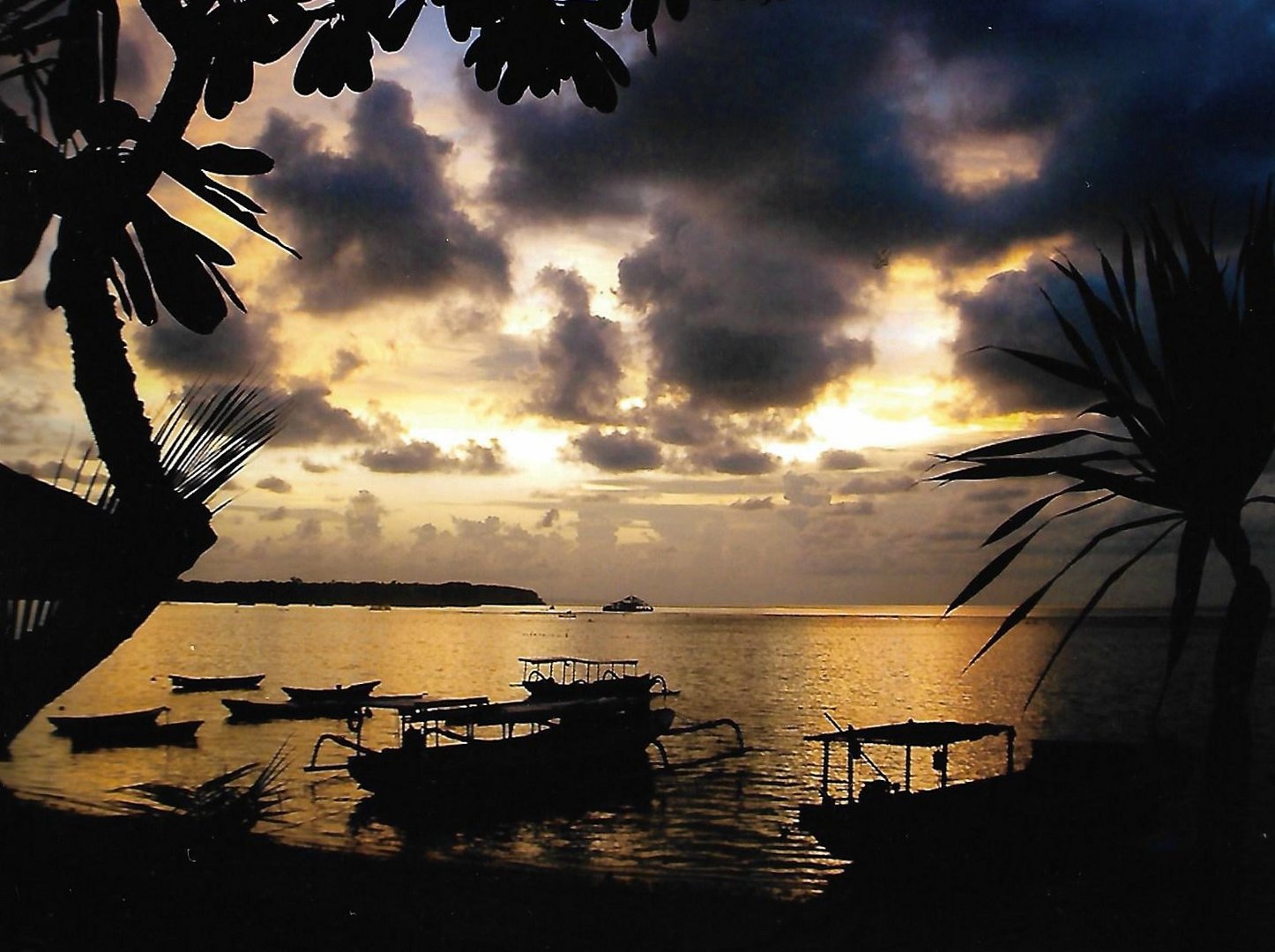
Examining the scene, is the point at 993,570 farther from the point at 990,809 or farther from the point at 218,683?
the point at 218,683

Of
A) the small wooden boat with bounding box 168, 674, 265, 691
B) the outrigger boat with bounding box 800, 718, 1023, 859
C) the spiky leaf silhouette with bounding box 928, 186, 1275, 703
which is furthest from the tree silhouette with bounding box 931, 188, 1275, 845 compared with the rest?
the small wooden boat with bounding box 168, 674, 265, 691

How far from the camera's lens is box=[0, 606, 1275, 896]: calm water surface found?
82.8 ft

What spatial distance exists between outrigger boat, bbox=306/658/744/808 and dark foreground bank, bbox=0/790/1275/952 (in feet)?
18.2

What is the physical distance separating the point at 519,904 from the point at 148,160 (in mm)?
16586

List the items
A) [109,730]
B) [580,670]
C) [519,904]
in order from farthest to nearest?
[580,670]
[109,730]
[519,904]

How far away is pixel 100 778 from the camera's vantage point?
3409 cm

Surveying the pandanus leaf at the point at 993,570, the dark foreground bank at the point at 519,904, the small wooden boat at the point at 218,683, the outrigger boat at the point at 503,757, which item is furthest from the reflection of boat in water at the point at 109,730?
the pandanus leaf at the point at 993,570

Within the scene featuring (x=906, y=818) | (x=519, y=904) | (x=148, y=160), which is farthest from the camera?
(x=906, y=818)

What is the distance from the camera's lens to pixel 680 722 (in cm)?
5644

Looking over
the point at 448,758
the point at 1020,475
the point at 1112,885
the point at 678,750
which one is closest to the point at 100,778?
the point at 448,758

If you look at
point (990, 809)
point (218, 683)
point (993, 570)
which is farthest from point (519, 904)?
point (218, 683)

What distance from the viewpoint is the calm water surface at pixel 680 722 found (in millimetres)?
25250

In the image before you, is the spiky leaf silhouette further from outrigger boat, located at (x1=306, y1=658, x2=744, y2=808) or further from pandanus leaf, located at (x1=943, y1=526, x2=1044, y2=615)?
outrigger boat, located at (x1=306, y1=658, x2=744, y2=808)

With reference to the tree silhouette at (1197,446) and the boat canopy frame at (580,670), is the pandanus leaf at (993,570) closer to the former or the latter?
the tree silhouette at (1197,446)
